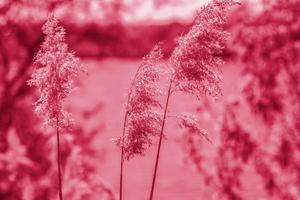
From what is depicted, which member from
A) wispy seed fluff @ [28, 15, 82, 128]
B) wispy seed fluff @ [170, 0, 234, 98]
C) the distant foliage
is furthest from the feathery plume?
the distant foliage

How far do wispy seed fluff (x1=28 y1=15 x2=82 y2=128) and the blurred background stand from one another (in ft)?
4.76

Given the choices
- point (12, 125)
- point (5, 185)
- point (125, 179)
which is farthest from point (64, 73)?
point (125, 179)

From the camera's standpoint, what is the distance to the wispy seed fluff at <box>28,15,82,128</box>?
3158 millimetres

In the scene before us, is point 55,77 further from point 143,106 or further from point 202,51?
point 202,51

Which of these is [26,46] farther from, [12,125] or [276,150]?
[276,150]

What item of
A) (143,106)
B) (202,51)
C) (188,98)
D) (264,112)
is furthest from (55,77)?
(188,98)

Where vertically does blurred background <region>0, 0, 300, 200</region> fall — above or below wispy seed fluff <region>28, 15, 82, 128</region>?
above

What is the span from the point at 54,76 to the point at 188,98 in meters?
3.24

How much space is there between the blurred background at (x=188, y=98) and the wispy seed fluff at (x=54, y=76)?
4.76ft

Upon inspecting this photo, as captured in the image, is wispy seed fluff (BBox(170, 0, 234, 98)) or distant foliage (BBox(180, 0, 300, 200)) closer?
wispy seed fluff (BBox(170, 0, 234, 98))

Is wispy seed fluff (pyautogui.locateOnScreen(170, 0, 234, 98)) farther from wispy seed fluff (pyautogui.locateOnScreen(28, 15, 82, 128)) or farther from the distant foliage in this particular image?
the distant foliage

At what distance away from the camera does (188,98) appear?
6312 mm

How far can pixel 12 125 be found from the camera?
6.72 metres

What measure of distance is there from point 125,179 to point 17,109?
7729mm
